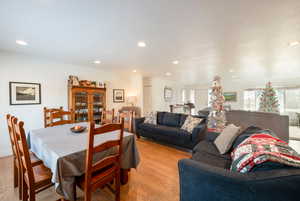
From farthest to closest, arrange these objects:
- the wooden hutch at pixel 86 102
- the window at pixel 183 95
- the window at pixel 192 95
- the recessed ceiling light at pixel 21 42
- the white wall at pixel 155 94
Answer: the window at pixel 183 95 < the window at pixel 192 95 < the white wall at pixel 155 94 < the wooden hutch at pixel 86 102 < the recessed ceiling light at pixel 21 42

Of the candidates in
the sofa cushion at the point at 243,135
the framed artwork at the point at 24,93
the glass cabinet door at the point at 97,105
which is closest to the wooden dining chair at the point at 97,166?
the sofa cushion at the point at 243,135

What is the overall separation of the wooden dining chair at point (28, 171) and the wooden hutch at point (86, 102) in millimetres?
2276

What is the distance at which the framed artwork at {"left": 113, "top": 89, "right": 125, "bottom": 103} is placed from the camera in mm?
4977

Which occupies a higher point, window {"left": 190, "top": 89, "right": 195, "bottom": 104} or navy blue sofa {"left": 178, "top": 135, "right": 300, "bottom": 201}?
window {"left": 190, "top": 89, "right": 195, "bottom": 104}

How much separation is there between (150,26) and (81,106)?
313cm

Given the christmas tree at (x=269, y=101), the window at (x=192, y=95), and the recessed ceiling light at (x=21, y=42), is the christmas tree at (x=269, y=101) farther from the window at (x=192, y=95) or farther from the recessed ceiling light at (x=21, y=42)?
the recessed ceiling light at (x=21, y=42)

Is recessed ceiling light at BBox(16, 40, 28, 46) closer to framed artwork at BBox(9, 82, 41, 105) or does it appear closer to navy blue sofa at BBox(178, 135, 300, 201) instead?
framed artwork at BBox(9, 82, 41, 105)

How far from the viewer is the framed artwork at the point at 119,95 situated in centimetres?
498

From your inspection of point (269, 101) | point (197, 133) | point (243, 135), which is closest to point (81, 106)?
point (197, 133)

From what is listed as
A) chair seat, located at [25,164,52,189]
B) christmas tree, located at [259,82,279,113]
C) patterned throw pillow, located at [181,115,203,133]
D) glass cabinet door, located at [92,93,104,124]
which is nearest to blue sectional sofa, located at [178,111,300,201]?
chair seat, located at [25,164,52,189]

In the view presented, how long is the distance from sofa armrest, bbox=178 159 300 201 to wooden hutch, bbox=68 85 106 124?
3.46 m

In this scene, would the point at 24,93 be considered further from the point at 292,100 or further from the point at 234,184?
the point at 292,100

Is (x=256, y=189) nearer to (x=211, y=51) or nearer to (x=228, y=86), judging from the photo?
(x=211, y=51)

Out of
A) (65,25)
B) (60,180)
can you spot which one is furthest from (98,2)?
(60,180)
